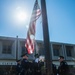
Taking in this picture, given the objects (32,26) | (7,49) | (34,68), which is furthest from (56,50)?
→ (32,26)

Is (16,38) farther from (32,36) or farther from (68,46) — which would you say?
(32,36)

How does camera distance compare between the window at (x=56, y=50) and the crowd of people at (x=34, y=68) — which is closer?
the crowd of people at (x=34, y=68)

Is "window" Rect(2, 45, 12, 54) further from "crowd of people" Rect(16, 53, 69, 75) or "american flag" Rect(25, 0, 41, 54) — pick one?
"american flag" Rect(25, 0, 41, 54)

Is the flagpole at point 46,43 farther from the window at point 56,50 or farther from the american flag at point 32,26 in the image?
the window at point 56,50

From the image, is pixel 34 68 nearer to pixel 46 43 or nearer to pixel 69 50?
pixel 46 43

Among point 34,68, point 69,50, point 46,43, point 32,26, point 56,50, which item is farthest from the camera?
point 69,50

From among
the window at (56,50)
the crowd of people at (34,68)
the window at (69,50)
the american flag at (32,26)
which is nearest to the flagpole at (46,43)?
the american flag at (32,26)

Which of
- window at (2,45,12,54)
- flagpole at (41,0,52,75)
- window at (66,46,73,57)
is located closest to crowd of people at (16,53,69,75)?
flagpole at (41,0,52,75)

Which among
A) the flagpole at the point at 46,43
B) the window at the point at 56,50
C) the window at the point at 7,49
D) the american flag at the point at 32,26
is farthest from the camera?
the window at the point at 56,50

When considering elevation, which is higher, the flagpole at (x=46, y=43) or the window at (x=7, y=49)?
the window at (x=7, y=49)

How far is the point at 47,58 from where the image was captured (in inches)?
132

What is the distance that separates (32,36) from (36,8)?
0.98m

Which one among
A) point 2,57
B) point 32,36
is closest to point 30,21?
point 32,36

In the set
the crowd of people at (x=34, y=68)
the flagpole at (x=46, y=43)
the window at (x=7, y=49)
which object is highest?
the window at (x=7, y=49)
